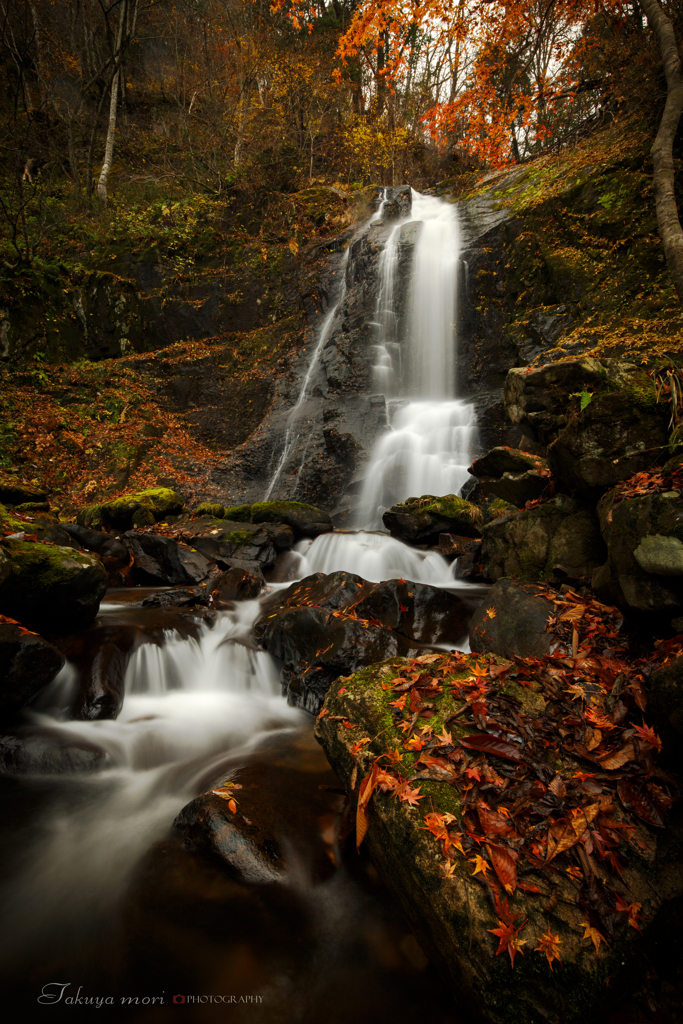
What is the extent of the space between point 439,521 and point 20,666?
6653 millimetres

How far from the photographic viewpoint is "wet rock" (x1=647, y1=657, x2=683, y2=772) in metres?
2.19

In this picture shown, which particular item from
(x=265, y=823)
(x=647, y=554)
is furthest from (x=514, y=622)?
(x=265, y=823)

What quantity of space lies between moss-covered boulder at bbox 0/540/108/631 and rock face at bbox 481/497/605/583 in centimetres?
499

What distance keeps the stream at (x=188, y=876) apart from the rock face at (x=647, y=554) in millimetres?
2575

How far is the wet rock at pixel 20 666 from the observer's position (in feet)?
12.6

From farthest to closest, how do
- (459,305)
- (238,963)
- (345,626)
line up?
(459,305) < (345,626) < (238,963)

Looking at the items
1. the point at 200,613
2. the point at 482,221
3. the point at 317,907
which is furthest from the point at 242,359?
the point at 317,907

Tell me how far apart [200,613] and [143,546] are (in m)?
2.65

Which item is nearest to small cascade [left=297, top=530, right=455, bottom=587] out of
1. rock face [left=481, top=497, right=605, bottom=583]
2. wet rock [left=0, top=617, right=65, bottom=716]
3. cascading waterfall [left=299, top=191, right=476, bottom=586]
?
cascading waterfall [left=299, top=191, right=476, bottom=586]

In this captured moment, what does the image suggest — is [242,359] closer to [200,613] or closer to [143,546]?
[143,546]

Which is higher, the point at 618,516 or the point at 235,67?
the point at 235,67

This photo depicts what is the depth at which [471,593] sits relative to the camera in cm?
655

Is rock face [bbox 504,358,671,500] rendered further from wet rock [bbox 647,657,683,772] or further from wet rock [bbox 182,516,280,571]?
wet rock [bbox 182,516,280,571]

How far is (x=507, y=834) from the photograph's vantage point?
2166mm
